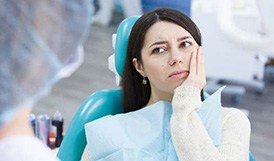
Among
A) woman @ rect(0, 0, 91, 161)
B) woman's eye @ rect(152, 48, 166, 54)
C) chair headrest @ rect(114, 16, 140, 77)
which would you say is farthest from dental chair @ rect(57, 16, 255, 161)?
woman @ rect(0, 0, 91, 161)

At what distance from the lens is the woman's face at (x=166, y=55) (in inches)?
57.6

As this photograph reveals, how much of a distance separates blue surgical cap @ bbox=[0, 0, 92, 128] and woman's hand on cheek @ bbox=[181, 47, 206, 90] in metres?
0.74

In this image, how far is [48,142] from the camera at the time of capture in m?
1.85

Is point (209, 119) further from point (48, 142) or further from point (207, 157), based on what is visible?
point (48, 142)

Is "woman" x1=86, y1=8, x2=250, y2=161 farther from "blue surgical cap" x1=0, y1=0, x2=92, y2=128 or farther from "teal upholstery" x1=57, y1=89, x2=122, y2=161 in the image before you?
"blue surgical cap" x1=0, y1=0, x2=92, y2=128

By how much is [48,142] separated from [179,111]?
65 centimetres

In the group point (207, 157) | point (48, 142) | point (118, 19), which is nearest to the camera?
point (207, 157)

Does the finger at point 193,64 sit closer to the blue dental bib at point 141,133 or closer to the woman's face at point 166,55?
the woman's face at point 166,55

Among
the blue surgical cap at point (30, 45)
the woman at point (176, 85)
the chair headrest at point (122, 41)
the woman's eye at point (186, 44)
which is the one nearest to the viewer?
the blue surgical cap at point (30, 45)

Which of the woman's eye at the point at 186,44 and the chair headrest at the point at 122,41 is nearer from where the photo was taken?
the woman's eye at the point at 186,44

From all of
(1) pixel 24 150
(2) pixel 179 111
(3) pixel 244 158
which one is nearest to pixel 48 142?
(2) pixel 179 111

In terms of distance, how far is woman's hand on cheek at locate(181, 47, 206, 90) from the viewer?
1.44 metres

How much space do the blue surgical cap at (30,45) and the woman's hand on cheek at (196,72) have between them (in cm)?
74

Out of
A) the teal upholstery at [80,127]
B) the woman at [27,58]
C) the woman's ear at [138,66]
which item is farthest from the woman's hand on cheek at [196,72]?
the woman at [27,58]
